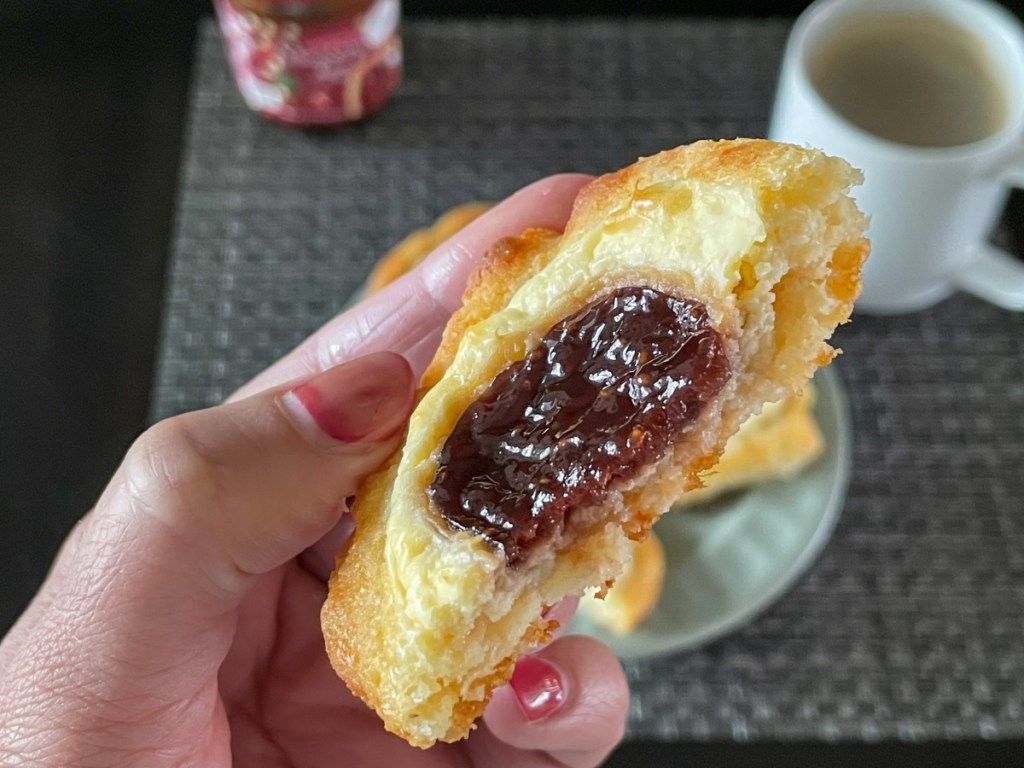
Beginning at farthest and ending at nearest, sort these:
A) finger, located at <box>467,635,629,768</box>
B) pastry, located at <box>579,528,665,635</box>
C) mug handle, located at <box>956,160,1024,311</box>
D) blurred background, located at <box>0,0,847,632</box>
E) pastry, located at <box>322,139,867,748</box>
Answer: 1. blurred background, located at <box>0,0,847,632</box>
2. mug handle, located at <box>956,160,1024,311</box>
3. pastry, located at <box>579,528,665,635</box>
4. finger, located at <box>467,635,629,768</box>
5. pastry, located at <box>322,139,867,748</box>

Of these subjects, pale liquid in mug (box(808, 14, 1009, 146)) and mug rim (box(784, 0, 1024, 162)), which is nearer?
mug rim (box(784, 0, 1024, 162))

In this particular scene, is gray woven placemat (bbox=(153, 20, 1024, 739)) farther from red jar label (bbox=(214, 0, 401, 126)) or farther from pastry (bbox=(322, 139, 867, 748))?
pastry (bbox=(322, 139, 867, 748))

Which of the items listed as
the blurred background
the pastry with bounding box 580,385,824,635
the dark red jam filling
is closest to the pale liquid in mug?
the pastry with bounding box 580,385,824,635

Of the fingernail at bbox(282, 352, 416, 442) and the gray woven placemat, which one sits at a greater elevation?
the fingernail at bbox(282, 352, 416, 442)

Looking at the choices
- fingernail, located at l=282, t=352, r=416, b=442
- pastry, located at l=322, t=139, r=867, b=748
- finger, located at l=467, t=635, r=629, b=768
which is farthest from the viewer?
finger, located at l=467, t=635, r=629, b=768

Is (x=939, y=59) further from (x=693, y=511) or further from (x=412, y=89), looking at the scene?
(x=412, y=89)

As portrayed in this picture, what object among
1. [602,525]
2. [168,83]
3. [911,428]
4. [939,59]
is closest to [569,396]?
[602,525]

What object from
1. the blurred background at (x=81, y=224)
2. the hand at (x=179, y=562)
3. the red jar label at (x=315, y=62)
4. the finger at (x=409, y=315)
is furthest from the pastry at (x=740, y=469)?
the red jar label at (x=315, y=62)

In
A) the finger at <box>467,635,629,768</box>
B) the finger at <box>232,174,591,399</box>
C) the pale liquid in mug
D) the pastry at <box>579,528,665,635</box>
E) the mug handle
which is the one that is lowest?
the pastry at <box>579,528,665,635</box>

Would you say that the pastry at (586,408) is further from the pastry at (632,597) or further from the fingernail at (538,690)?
the pastry at (632,597)
